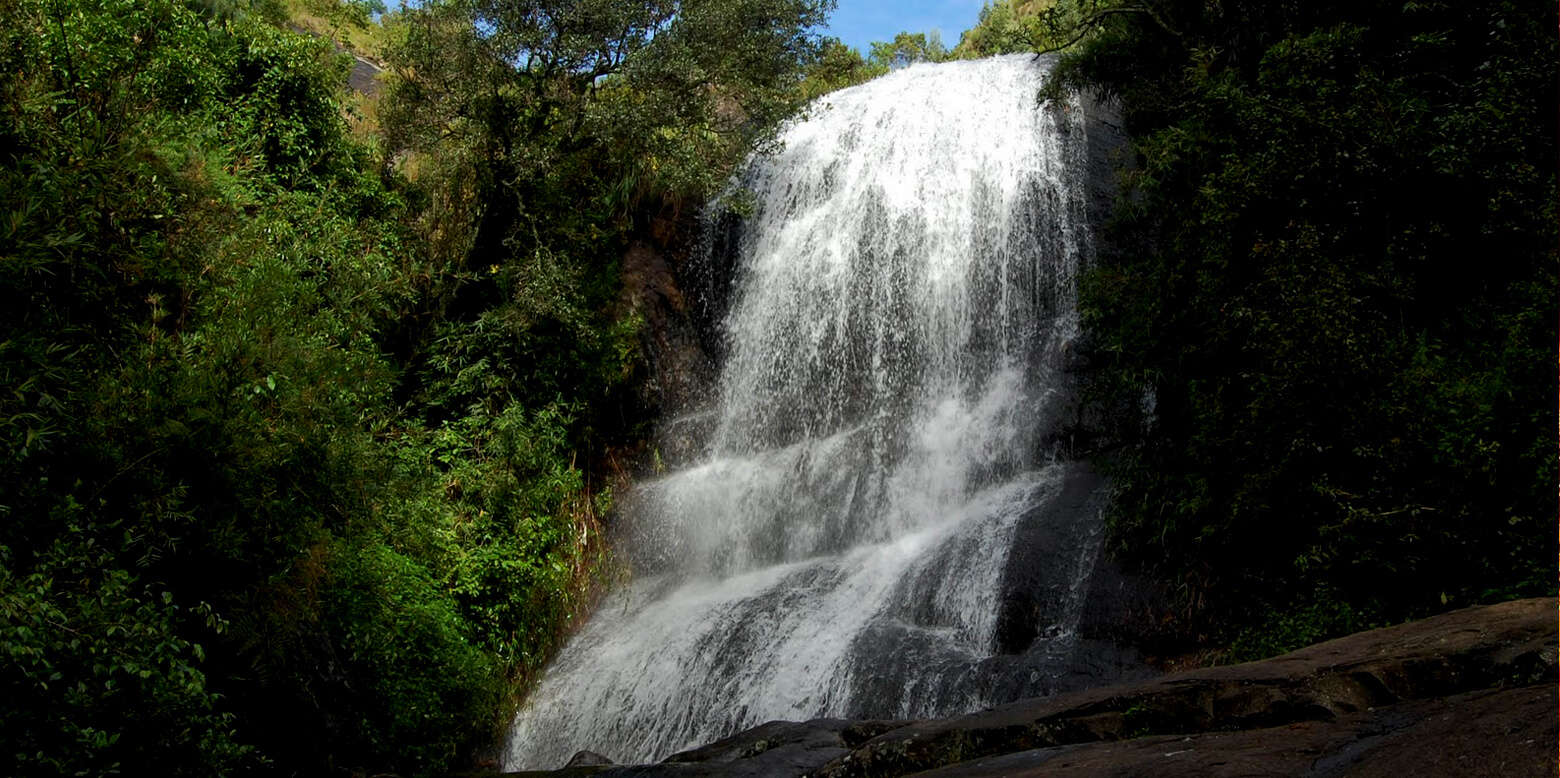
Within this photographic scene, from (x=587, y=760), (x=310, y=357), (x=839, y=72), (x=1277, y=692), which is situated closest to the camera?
(x=1277, y=692)

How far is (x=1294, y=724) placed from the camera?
13.4 feet

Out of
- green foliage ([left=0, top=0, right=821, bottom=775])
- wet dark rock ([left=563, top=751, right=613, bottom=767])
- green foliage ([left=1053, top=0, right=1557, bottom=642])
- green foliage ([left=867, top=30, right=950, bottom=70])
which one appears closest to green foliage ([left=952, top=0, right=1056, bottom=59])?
green foliage ([left=867, top=30, right=950, bottom=70])

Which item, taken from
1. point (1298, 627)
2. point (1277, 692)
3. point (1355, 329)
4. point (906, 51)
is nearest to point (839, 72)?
point (906, 51)

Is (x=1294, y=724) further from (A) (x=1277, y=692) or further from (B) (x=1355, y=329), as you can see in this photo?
(B) (x=1355, y=329)

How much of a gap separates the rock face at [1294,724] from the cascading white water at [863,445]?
341 centimetres

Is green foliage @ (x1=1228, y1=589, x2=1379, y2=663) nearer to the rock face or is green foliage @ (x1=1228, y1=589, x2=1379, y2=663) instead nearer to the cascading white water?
the cascading white water

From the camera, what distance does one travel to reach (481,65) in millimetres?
15906

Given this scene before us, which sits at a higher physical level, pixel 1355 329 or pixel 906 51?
pixel 906 51

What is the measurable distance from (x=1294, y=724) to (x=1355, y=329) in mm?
5577

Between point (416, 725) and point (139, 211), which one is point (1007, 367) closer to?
point (416, 725)

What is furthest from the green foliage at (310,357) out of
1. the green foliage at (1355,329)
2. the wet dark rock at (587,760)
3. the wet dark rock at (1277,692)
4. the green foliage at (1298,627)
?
the green foliage at (1298,627)

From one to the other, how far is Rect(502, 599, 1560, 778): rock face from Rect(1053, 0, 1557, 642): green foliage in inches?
122

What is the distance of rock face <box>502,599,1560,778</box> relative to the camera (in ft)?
9.98

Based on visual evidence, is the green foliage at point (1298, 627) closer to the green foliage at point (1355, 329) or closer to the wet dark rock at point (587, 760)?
the green foliage at point (1355, 329)
